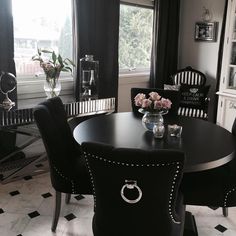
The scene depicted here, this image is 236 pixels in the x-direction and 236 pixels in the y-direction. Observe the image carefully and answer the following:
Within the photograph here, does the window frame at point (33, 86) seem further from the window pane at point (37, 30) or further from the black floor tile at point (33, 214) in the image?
the black floor tile at point (33, 214)

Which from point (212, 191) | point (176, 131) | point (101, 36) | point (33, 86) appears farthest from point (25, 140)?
point (212, 191)

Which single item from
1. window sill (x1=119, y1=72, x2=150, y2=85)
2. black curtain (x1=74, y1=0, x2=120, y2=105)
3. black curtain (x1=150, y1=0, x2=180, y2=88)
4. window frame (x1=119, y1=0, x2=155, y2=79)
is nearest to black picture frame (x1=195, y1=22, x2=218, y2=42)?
black curtain (x1=150, y1=0, x2=180, y2=88)

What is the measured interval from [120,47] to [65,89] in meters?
1.11

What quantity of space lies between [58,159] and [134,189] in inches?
29.8

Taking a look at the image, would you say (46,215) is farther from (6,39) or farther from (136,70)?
(136,70)

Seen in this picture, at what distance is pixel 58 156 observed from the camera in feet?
6.53

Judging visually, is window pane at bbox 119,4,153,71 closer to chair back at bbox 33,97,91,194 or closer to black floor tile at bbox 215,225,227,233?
chair back at bbox 33,97,91,194

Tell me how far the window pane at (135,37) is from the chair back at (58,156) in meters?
2.34

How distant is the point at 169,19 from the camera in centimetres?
438

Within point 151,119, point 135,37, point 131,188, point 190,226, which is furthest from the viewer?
point 135,37

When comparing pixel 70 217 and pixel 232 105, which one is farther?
pixel 232 105

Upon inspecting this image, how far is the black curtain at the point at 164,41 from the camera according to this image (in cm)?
430

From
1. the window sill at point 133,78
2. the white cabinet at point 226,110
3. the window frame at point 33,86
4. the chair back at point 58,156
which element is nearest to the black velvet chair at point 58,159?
the chair back at point 58,156

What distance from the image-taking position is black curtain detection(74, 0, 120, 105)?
3439mm
